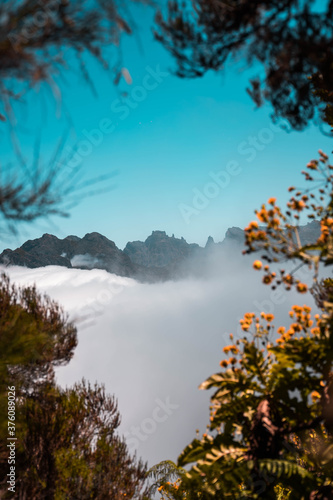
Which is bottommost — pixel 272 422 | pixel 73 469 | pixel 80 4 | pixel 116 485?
pixel 116 485

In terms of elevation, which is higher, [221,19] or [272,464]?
[221,19]

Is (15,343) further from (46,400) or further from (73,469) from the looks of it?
(73,469)

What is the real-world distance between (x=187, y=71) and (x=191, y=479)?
4.53m

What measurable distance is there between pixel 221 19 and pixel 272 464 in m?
4.33

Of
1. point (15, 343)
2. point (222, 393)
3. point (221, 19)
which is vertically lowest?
point (222, 393)

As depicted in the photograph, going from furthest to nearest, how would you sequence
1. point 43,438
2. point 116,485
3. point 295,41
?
point 116,485 → point 43,438 → point 295,41

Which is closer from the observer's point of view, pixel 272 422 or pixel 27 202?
pixel 272 422

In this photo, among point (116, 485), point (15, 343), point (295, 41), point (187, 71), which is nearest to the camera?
point (295, 41)

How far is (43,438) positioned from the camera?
9.15m

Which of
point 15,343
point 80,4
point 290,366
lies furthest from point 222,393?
point 15,343

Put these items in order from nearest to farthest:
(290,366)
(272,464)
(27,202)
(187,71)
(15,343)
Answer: (272,464) → (290,366) → (27,202) → (187,71) → (15,343)

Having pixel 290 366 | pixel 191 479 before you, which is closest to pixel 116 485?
pixel 191 479

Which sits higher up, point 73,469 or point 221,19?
point 221,19

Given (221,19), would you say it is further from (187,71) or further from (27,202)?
(27,202)
